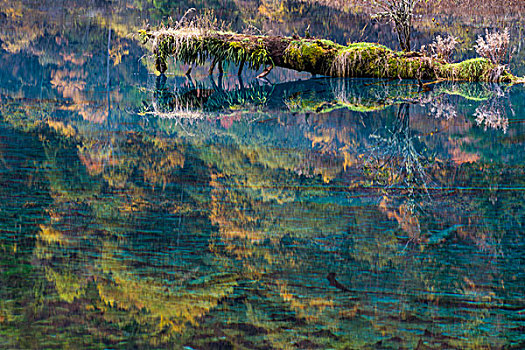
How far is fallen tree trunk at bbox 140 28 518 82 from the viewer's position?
1256cm

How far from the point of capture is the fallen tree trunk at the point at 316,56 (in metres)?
12.6

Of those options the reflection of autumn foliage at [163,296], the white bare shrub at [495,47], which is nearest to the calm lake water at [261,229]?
the reflection of autumn foliage at [163,296]

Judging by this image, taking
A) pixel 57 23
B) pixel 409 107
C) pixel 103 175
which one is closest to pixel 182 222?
pixel 103 175

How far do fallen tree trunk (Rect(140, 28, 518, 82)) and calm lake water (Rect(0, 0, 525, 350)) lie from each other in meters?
4.49

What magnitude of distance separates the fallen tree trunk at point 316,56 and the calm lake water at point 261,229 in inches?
177

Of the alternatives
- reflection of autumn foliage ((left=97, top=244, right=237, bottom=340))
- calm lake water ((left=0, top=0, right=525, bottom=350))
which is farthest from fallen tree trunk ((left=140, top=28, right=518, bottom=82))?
reflection of autumn foliage ((left=97, top=244, right=237, bottom=340))

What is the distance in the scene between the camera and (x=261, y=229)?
3254 mm

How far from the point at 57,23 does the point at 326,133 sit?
1904 centimetres

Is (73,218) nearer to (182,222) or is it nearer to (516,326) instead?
(182,222)

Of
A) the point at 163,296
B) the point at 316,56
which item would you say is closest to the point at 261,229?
the point at 163,296

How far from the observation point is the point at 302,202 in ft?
12.5

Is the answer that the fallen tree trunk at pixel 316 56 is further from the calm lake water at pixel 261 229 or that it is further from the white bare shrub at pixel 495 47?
the calm lake water at pixel 261 229

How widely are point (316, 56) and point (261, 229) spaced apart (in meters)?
10.1

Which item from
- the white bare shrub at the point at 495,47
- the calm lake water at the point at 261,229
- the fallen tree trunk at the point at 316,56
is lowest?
the calm lake water at the point at 261,229
